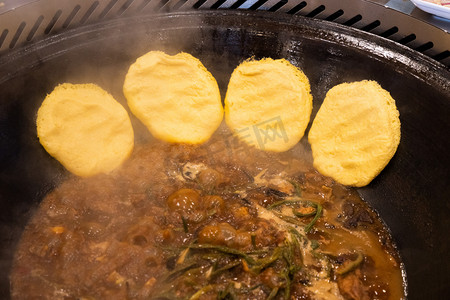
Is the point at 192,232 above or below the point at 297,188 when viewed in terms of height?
below

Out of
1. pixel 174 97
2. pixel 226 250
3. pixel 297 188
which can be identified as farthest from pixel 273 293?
pixel 174 97

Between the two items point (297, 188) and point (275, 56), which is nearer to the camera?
point (297, 188)

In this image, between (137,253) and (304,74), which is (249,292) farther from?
(304,74)

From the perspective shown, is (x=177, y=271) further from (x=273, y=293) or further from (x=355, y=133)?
(x=355, y=133)

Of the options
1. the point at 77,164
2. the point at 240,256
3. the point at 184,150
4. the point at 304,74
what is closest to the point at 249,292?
the point at 240,256

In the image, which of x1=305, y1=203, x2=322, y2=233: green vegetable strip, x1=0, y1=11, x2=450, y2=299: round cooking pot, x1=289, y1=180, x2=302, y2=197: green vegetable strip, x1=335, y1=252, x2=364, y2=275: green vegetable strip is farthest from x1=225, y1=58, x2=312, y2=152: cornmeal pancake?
x1=335, y1=252, x2=364, y2=275: green vegetable strip

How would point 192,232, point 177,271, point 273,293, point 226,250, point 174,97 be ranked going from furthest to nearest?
point 174,97 → point 192,232 → point 226,250 → point 177,271 → point 273,293

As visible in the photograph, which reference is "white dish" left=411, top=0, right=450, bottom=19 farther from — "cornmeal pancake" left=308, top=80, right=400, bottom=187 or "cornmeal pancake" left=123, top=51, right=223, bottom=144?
"cornmeal pancake" left=123, top=51, right=223, bottom=144
